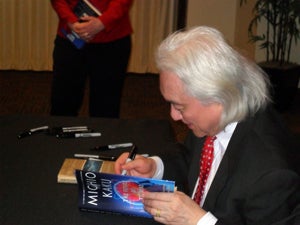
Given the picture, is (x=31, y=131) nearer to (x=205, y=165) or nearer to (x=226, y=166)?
(x=205, y=165)

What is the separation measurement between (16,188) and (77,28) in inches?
48.5

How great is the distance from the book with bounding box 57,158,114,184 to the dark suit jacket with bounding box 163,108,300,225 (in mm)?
342

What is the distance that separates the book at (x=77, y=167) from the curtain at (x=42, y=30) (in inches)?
160

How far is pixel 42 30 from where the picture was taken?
5.61 metres

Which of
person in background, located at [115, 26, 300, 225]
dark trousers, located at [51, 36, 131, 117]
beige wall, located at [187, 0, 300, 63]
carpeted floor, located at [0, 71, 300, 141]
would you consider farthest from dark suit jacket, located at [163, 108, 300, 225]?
beige wall, located at [187, 0, 300, 63]

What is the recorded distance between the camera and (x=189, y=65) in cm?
123

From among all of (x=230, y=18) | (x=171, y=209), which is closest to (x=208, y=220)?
(x=171, y=209)

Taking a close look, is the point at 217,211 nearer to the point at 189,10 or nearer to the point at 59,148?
the point at 59,148

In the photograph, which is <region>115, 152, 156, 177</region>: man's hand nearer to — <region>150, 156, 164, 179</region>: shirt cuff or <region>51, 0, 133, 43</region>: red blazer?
<region>150, 156, 164, 179</region>: shirt cuff

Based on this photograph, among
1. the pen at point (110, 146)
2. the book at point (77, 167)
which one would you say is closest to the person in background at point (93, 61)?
the pen at point (110, 146)

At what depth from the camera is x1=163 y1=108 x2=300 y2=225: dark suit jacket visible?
1.15 meters

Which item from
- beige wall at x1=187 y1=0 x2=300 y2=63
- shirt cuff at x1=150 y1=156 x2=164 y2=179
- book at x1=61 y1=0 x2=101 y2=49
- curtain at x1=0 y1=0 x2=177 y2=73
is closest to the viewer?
shirt cuff at x1=150 y1=156 x2=164 y2=179

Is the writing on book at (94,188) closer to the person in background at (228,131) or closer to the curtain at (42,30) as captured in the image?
the person in background at (228,131)

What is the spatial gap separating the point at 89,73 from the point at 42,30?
129 inches
